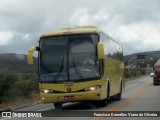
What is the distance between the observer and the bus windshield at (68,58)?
18219 millimetres

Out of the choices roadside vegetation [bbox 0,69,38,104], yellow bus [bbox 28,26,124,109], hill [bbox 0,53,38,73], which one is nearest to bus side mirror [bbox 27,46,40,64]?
yellow bus [bbox 28,26,124,109]

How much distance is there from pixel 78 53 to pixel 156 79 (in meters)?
34.0

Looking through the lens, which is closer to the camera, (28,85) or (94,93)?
(94,93)

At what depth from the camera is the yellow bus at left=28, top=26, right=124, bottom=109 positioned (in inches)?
712

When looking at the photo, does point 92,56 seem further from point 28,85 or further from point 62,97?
point 28,85

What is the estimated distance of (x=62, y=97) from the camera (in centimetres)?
1814

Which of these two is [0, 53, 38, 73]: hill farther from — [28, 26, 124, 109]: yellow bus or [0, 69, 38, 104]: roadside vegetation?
[28, 26, 124, 109]: yellow bus

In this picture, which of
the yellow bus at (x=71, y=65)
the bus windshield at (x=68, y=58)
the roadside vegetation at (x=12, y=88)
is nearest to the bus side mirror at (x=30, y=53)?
the yellow bus at (x=71, y=65)

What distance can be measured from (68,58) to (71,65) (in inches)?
13.7

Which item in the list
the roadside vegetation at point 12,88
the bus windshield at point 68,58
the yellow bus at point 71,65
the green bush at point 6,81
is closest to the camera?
the yellow bus at point 71,65

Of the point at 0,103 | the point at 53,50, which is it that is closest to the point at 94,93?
the point at 53,50

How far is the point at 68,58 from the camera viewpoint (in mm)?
18453

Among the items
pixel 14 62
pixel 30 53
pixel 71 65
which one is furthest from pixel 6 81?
pixel 14 62

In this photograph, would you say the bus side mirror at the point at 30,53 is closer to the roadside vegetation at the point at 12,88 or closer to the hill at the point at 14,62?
the roadside vegetation at the point at 12,88
